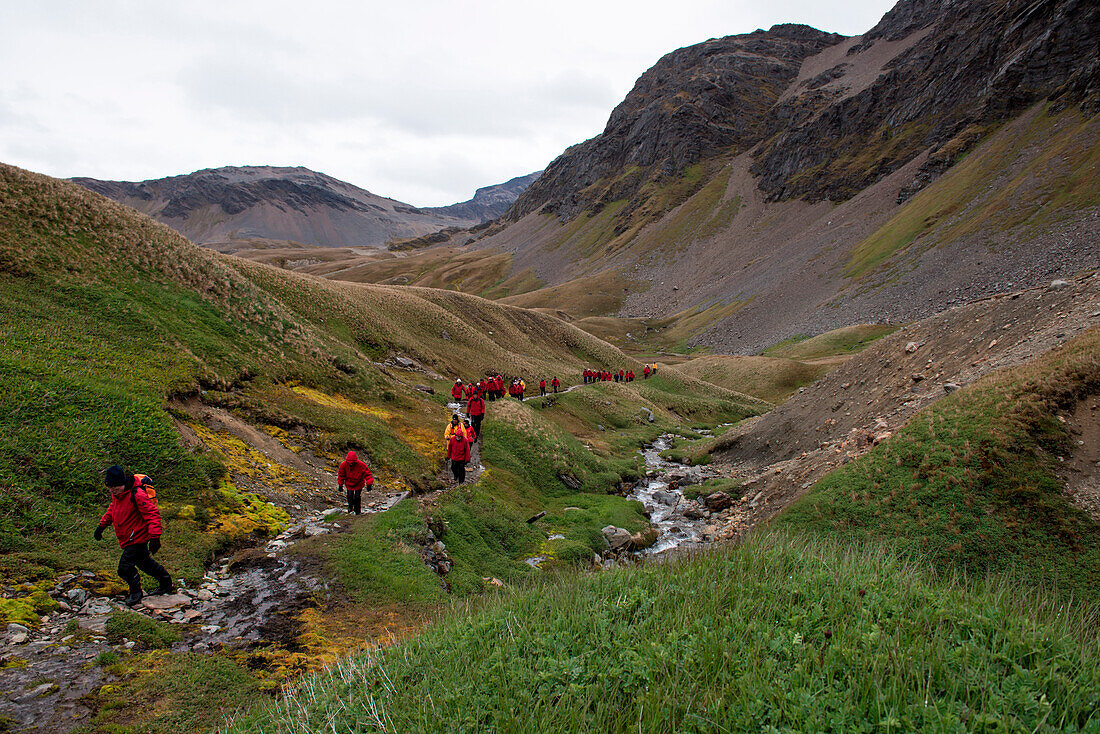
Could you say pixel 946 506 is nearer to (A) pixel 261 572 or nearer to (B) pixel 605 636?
(B) pixel 605 636

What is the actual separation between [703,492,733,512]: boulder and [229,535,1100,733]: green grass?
17.1 meters

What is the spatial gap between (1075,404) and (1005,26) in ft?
590

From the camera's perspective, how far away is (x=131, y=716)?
6582 mm

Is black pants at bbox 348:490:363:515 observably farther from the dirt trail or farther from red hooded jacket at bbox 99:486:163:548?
the dirt trail

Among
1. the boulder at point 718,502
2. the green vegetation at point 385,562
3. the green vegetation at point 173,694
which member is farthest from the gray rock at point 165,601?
the boulder at point 718,502

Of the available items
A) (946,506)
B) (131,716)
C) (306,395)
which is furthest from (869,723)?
(306,395)

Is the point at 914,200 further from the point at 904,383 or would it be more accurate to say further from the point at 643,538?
the point at 643,538

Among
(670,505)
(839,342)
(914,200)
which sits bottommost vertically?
(670,505)

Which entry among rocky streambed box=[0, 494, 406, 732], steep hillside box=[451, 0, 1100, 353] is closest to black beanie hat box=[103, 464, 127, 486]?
rocky streambed box=[0, 494, 406, 732]

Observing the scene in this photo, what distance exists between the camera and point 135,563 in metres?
9.83

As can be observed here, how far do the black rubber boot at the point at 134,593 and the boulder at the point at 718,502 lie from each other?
20.6m

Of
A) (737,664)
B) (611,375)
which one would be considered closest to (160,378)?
(737,664)

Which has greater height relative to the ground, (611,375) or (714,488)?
(611,375)

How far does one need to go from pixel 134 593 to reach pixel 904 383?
27.3 meters
